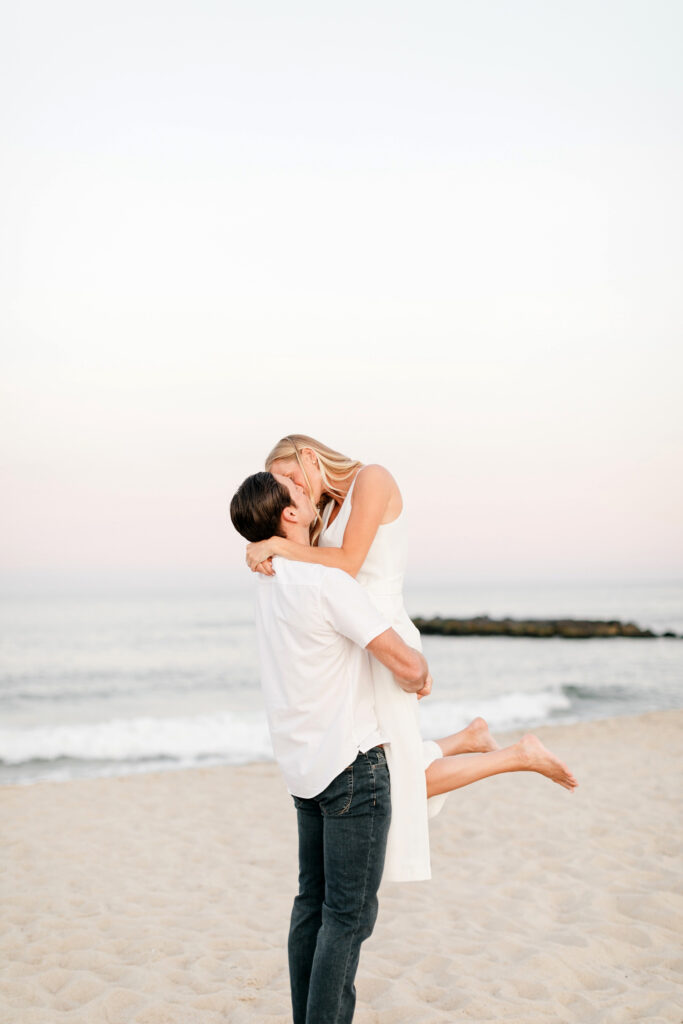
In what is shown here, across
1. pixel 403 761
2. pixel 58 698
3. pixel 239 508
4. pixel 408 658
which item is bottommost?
pixel 58 698

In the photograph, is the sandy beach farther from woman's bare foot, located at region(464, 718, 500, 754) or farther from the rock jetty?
the rock jetty

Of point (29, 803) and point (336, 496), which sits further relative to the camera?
point (29, 803)

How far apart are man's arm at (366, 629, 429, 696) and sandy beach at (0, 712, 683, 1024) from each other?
70.0 inches

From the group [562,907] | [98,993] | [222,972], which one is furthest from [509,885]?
[98,993]

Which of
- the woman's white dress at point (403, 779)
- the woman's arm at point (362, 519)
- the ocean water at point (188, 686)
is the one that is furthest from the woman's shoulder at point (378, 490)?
the ocean water at point (188, 686)

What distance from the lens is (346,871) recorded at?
2.09 m

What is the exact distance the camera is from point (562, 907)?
433cm

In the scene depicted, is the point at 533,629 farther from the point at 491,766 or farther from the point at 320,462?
the point at 320,462

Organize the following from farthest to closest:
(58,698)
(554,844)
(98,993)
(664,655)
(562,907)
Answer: (664,655)
(58,698)
(554,844)
(562,907)
(98,993)

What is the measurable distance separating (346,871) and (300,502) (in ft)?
3.34

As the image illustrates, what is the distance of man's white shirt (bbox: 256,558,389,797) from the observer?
2.05m

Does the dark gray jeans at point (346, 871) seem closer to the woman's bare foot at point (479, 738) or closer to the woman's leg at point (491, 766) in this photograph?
the woman's leg at point (491, 766)

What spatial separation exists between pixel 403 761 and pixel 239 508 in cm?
84

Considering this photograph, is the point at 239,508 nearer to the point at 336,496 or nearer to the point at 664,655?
the point at 336,496
